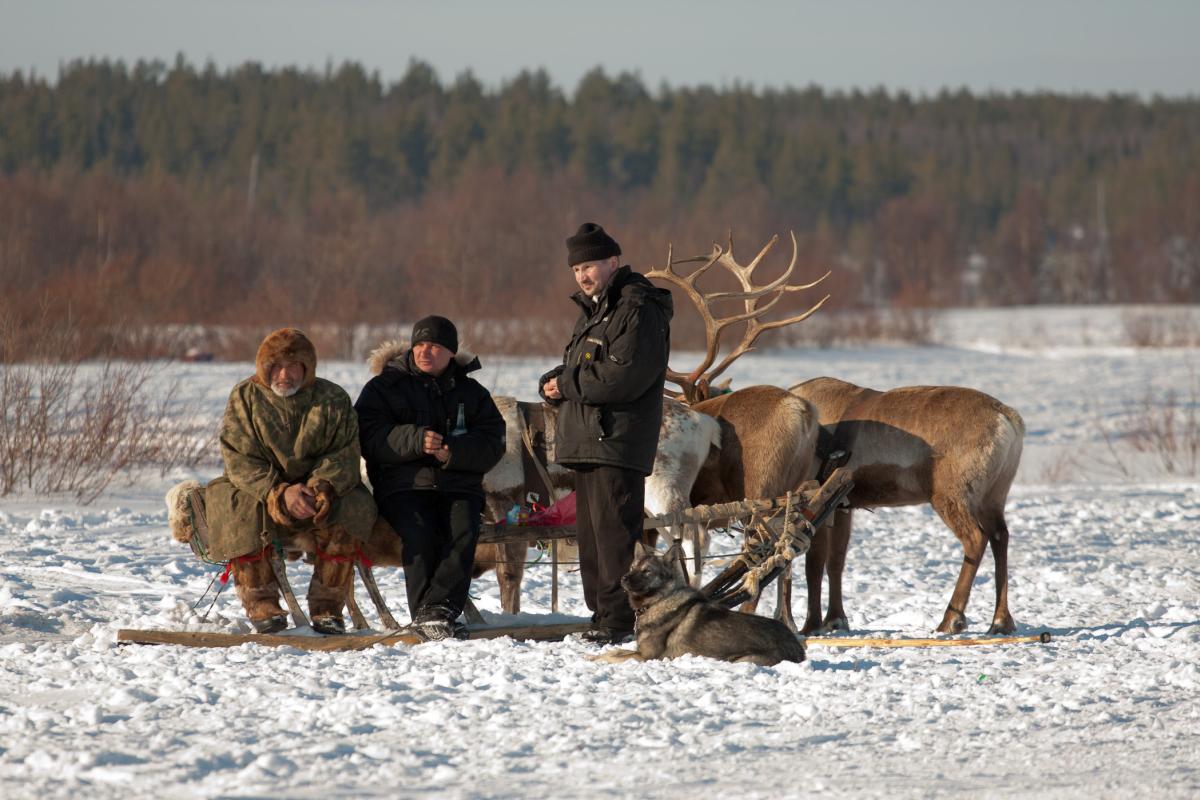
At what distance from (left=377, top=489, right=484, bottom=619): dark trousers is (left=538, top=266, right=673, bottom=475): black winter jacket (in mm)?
542

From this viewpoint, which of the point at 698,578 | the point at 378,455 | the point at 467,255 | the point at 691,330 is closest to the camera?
the point at 378,455

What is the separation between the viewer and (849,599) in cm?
866

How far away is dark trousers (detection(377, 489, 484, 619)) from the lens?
6.51 metres

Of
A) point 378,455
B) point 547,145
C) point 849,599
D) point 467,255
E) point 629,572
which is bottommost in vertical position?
point 849,599

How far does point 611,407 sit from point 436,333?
911mm

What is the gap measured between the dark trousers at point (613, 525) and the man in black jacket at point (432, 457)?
54 cm

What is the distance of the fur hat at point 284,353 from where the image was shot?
6.45 m

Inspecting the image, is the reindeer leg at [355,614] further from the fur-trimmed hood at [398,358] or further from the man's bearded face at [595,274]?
the man's bearded face at [595,274]

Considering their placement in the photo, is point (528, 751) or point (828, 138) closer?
point (528, 751)

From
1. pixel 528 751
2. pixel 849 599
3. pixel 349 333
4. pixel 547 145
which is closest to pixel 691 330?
pixel 349 333

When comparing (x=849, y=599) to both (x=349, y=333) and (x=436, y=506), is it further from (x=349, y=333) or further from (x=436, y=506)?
(x=349, y=333)

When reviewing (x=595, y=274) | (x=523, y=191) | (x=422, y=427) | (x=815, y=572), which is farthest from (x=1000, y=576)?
(x=523, y=191)

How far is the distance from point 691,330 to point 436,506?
25.1 meters

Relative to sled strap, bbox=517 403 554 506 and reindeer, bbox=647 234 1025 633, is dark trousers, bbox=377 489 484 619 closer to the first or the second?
sled strap, bbox=517 403 554 506
